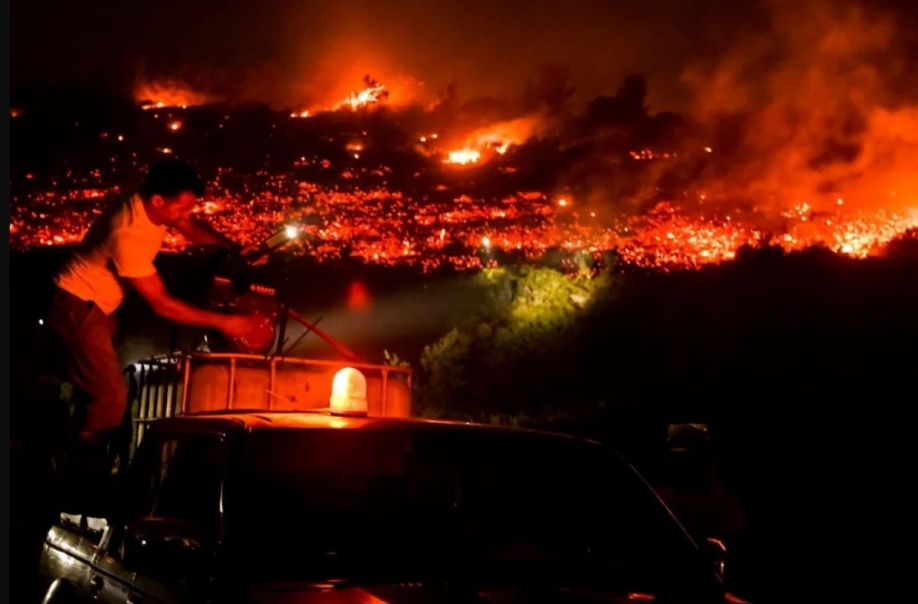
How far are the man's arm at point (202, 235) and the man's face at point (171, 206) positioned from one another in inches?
8.9

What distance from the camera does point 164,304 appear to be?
6965 millimetres

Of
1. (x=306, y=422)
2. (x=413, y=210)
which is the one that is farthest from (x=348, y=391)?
(x=413, y=210)

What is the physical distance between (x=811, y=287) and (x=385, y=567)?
14.2 metres

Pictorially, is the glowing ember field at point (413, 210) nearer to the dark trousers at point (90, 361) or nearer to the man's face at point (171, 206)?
the man's face at point (171, 206)

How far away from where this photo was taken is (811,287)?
1650 cm

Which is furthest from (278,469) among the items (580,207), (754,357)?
(580,207)

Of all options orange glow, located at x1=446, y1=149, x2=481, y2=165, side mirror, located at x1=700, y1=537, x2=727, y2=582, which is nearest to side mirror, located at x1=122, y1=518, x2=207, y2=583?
side mirror, located at x1=700, y1=537, x2=727, y2=582

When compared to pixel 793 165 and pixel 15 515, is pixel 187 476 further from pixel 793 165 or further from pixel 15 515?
pixel 793 165

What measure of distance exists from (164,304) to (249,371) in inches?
31.4

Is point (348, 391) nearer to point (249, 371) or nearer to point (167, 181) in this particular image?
point (249, 371)

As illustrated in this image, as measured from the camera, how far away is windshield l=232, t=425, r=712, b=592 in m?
3.45

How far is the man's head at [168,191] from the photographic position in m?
7.00

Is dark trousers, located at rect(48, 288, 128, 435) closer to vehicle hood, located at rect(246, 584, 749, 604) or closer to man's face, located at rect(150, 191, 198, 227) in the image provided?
man's face, located at rect(150, 191, 198, 227)

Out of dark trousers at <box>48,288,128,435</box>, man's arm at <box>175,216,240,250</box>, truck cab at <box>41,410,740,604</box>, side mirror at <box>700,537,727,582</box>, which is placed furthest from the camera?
man's arm at <box>175,216,240,250</box>
